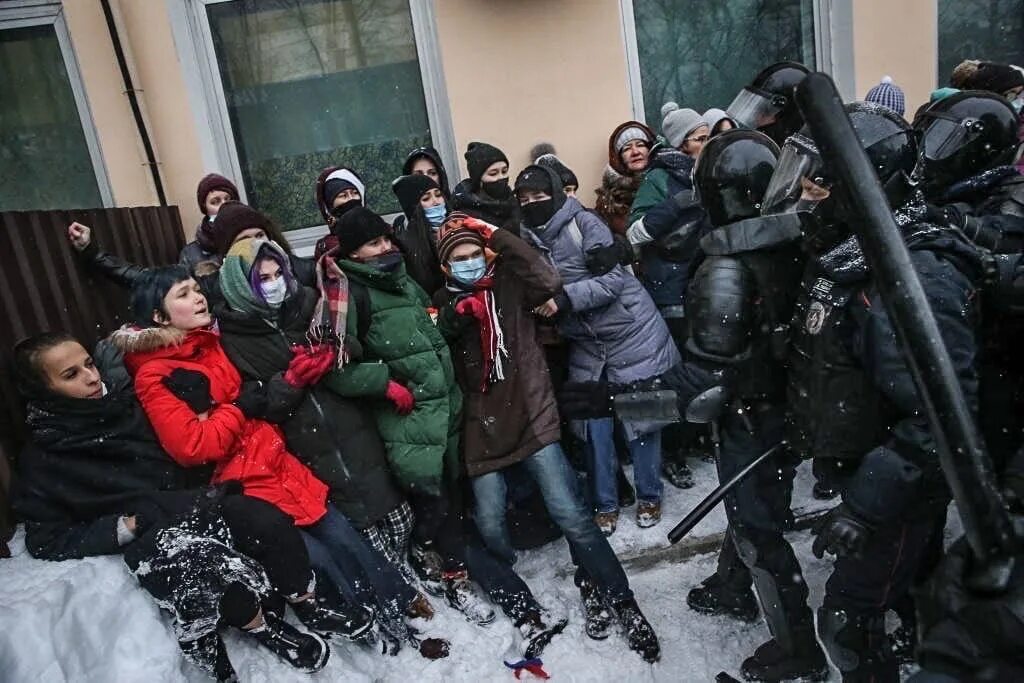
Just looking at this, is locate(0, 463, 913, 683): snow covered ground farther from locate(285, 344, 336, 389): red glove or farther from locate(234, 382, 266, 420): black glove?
locate(285, 344, 336, 389): red glove

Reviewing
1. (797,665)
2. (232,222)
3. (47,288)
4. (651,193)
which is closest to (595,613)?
(797,665)

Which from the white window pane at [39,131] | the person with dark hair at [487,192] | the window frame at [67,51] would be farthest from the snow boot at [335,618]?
the white window pane at [39,131]

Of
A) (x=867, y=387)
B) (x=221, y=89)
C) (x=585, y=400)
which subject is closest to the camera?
(x=867, y=387)

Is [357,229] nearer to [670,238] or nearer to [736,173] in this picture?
[736,173]

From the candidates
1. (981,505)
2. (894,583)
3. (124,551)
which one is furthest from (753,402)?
(124,551)

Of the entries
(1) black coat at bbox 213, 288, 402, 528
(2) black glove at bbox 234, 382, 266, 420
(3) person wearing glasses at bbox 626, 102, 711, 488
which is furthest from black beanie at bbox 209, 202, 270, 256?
(3) person wearing glasses at bbox 626, 102, 711, 488

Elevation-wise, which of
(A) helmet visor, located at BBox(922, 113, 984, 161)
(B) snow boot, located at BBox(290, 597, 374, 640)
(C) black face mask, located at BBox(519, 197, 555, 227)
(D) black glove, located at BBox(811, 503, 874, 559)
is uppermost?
(A) helmet visor, located at BBox(922, 113, 984, 161)

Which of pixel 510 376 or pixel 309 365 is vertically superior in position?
pixel 309 365

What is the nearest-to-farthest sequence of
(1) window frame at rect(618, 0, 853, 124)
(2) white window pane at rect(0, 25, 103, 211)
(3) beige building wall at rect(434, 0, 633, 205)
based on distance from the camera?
(2) white window pane at rect(0, 25, 103, 211) < (3) beige building wall at rect(434, 0, 633, 205) < (1) window frame at rect(618, 0, 853, 124)

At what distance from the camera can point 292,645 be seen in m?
2.36

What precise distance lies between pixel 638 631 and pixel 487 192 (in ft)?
7.68

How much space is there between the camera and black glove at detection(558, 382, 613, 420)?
333 centimetres

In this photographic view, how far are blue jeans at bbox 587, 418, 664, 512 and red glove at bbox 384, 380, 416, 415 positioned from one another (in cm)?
109

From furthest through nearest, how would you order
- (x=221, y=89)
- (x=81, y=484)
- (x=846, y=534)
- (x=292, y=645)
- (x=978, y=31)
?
(x=978, y=31) → (x=221, y=89) → (x=292, y=645) → (x=81, y=484) → (x=846, y=534)
